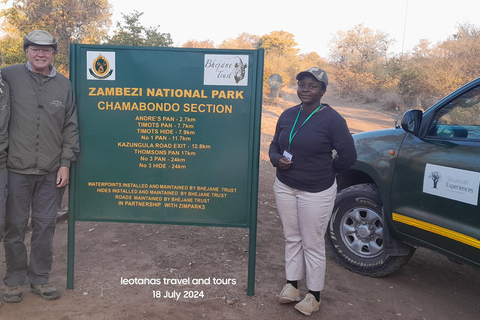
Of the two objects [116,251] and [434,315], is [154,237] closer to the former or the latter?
[116,251]

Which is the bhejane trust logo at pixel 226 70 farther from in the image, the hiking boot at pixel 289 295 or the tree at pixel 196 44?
the tree at pixel 196 44

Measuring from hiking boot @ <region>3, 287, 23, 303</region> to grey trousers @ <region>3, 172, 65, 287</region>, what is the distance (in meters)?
Answer: 0.04

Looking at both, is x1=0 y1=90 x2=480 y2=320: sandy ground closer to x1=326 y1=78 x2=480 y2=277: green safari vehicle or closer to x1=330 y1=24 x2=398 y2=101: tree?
x1=326 y1=78 x2=480 y2=277: green safari vehicle

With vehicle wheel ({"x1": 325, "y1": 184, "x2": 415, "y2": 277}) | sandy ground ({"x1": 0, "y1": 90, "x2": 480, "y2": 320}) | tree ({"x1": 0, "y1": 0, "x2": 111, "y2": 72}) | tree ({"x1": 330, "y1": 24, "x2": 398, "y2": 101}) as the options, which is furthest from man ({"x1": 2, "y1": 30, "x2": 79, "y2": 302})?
tree ({"x1": 330, "y1": 24, "x2": 398, "y2": 101})

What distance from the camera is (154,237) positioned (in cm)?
505

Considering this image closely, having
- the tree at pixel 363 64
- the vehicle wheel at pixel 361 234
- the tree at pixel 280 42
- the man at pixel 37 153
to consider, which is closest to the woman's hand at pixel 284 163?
the vehicle wheel at pixel 361 234

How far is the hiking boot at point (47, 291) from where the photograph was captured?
3598 millimetres

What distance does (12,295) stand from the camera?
11.6 feet

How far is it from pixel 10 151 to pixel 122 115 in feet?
2.82

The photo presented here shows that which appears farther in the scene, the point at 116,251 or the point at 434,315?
the point at 116,251

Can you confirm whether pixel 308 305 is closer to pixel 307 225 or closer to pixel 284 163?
pixel 307 225

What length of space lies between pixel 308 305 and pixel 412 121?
173 centimetres

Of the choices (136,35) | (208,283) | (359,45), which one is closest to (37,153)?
(208,283)

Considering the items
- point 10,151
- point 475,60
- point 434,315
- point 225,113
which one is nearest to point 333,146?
point 225,113
